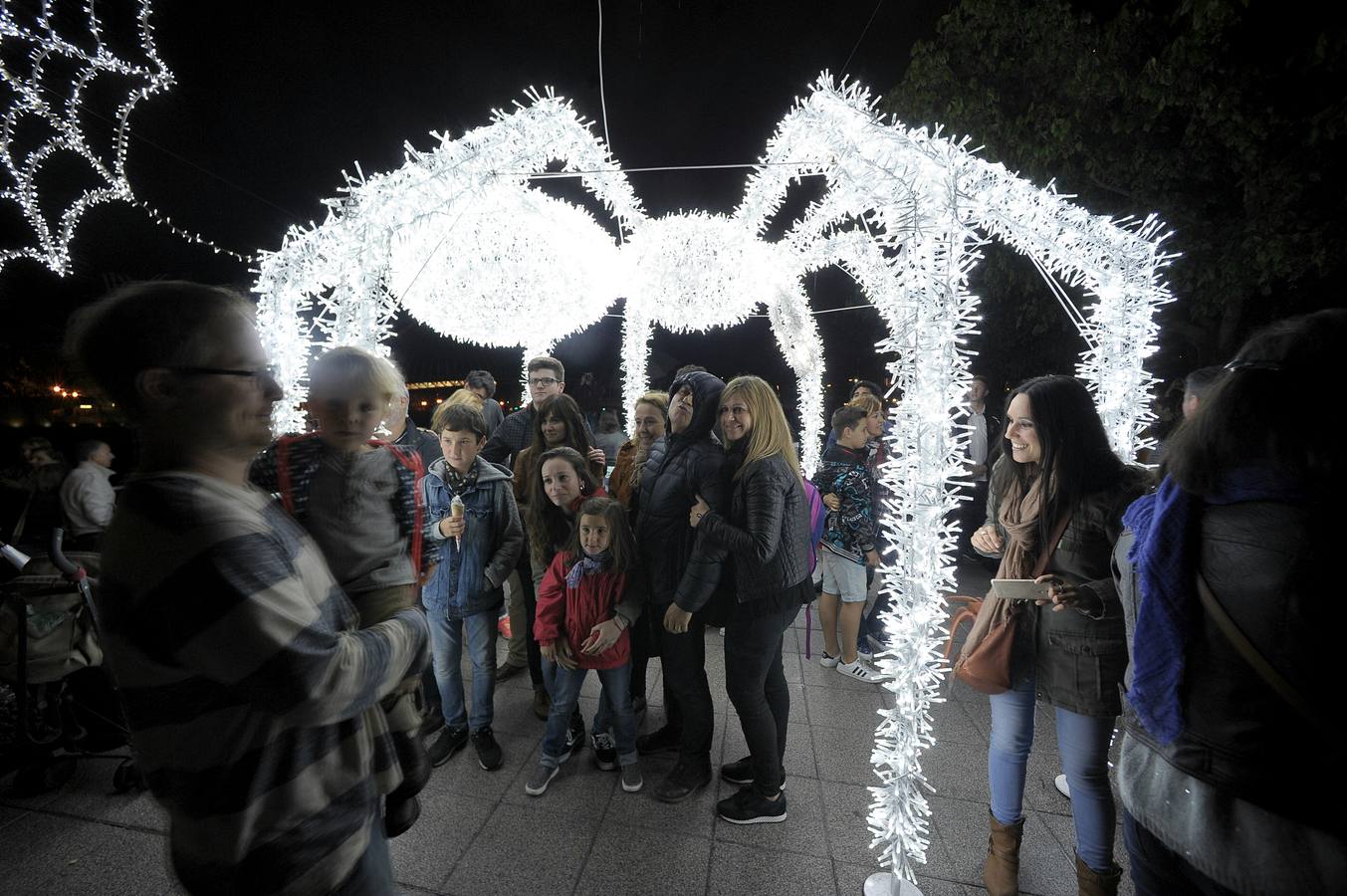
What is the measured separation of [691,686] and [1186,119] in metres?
9.30

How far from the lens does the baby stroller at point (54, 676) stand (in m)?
2.49

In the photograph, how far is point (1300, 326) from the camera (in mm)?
1062

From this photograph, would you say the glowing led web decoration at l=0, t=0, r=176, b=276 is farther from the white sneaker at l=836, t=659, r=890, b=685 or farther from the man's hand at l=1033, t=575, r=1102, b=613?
the white sneaker at l=836, t=659, r=890, b=685

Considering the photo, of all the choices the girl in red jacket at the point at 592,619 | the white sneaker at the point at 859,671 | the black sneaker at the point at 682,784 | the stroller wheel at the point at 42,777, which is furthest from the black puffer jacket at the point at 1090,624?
the stroller wheel at the point at 42,777

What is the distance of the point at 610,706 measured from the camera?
2.67 meters

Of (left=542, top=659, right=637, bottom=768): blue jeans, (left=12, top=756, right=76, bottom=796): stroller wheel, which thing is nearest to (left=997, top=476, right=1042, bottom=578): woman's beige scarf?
Answer: (left=542, top=659, right=637, bottom=768): blue jeans

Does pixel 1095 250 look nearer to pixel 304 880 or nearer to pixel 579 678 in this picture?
pixel 579 678

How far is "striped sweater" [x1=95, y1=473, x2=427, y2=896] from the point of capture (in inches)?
31.9

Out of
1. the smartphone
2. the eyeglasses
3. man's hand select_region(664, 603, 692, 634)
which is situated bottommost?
man's hand select_region(664, 603, 692, 634)

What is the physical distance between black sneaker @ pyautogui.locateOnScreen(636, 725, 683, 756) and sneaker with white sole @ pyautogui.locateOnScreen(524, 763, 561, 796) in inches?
19.2

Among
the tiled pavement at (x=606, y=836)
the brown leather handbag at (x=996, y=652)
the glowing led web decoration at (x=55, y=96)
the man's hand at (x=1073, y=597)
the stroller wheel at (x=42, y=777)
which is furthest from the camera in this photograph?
the glowing led web decoration at (x=55, y=96)

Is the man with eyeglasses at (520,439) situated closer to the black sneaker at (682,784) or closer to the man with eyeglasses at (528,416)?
the man with eyeglasses at (528,416)

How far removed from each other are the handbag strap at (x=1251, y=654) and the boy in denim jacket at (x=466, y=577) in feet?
8.65

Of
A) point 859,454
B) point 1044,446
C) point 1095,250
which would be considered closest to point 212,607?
point 1044,446
